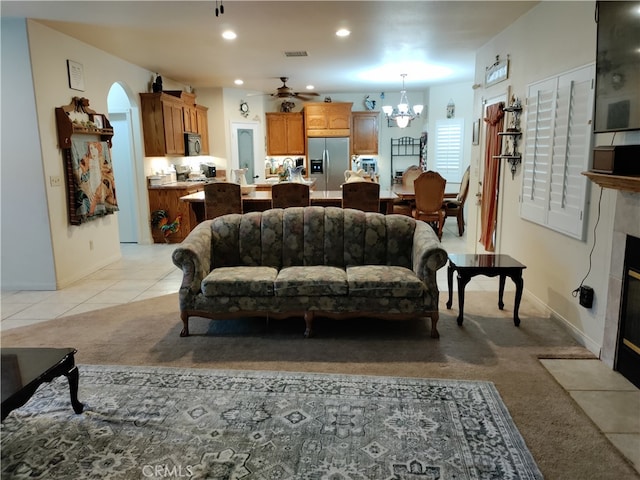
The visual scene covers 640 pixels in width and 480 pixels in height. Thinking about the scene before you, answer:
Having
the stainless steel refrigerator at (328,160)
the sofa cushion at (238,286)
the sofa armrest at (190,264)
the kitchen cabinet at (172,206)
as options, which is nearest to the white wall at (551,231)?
the sofa cushion at (238,286)

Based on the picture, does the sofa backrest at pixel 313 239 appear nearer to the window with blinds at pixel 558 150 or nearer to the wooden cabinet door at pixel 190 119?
the window with blinds at pixel 558 150

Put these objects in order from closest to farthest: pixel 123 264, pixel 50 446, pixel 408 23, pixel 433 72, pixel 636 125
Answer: pixel 50 446 → pixel 636 125 → pixel 408 23 → pixel 123 264 → pixel 433 72

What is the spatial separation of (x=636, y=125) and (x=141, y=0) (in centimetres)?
375

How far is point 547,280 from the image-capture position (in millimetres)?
3854

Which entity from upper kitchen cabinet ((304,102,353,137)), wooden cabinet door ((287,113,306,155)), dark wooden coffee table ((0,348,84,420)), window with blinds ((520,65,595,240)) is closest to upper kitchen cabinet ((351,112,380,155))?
upper kitchen cabinet ((304,102,353,137))

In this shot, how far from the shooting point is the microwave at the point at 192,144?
772 cm

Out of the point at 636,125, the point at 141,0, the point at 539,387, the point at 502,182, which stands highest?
the point at 141,0

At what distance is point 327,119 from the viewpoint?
9.91m

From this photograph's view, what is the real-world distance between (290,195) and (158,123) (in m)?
3.22

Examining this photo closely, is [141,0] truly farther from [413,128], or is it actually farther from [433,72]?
[413,128]

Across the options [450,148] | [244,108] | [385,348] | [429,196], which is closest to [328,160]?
[244,108]

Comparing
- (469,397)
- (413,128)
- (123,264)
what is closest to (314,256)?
(469,397)

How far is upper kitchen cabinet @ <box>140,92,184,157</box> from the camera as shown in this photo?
679 centimetres

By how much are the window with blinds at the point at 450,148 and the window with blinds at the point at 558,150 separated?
203 inches
